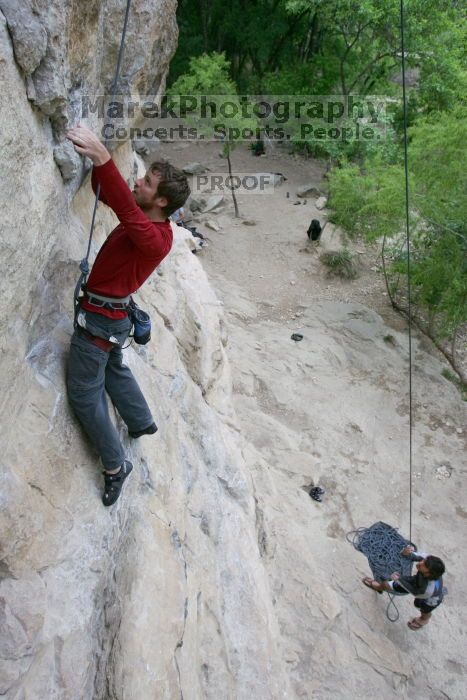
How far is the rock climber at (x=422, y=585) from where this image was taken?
512cm

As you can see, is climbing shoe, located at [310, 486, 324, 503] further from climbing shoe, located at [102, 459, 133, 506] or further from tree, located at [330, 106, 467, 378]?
climbing shoe, located at [102, 459, 133, 506]

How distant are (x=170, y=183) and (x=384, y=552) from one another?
207 inches

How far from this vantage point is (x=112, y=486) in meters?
2.87

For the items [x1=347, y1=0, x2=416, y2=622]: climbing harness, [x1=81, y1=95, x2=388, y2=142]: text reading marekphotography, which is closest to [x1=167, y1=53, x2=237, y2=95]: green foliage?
[x1=81, y1=95, x2=388, y2=142]: text reading marekphotography

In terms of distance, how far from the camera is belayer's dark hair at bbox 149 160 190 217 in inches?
99.0

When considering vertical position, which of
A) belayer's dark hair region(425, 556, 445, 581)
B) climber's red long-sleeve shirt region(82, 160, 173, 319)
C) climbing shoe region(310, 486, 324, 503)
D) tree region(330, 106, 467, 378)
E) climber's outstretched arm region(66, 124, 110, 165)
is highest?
climber's outstretched arm region(66, 124, 110, 165)

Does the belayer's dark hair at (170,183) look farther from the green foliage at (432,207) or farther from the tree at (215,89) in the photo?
the tree at (215,89)

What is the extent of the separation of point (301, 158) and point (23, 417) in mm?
17914

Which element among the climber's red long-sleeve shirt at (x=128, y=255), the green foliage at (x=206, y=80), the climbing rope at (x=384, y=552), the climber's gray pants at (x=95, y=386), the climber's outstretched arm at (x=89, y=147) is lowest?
the climbing rope at (x=384, y=552)

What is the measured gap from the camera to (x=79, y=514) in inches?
107

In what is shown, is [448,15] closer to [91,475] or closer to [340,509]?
[340,509]

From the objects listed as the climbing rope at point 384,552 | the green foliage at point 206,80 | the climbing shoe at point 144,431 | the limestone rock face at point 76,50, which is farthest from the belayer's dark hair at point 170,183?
the green foliage at point 206,80

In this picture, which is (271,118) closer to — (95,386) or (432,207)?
(432,207)

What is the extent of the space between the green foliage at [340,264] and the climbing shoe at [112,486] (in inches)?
426
